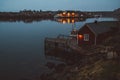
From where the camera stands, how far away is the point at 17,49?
4750 centimetres

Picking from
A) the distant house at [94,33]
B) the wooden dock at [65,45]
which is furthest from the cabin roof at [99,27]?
the wooden dock at [65,45]

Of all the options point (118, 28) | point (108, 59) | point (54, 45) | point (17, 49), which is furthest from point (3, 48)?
point (108, 59)

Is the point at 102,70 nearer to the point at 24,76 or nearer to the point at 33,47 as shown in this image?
the point at 24,76

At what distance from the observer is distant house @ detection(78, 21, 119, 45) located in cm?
3469

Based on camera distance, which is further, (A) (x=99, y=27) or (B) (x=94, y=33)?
(A) (x=99, y=27)

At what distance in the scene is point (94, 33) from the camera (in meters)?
34.5

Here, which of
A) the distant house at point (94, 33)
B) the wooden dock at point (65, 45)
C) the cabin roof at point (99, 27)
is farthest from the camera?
the cabin roof at point (99, 27)

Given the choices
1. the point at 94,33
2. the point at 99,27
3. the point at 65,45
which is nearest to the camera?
the point at 94,33

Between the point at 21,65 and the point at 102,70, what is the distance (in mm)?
16213

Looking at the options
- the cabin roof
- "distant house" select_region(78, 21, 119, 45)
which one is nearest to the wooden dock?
"distant house" select_region(78, 21, 119, 45)

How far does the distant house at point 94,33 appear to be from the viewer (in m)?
34.7

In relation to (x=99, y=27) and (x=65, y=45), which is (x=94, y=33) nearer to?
(x=99, y=27)

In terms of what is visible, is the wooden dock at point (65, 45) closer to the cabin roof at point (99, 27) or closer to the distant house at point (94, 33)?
the distant house at point (94, 33)

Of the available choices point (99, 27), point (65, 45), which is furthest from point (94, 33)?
point (65, 45)
